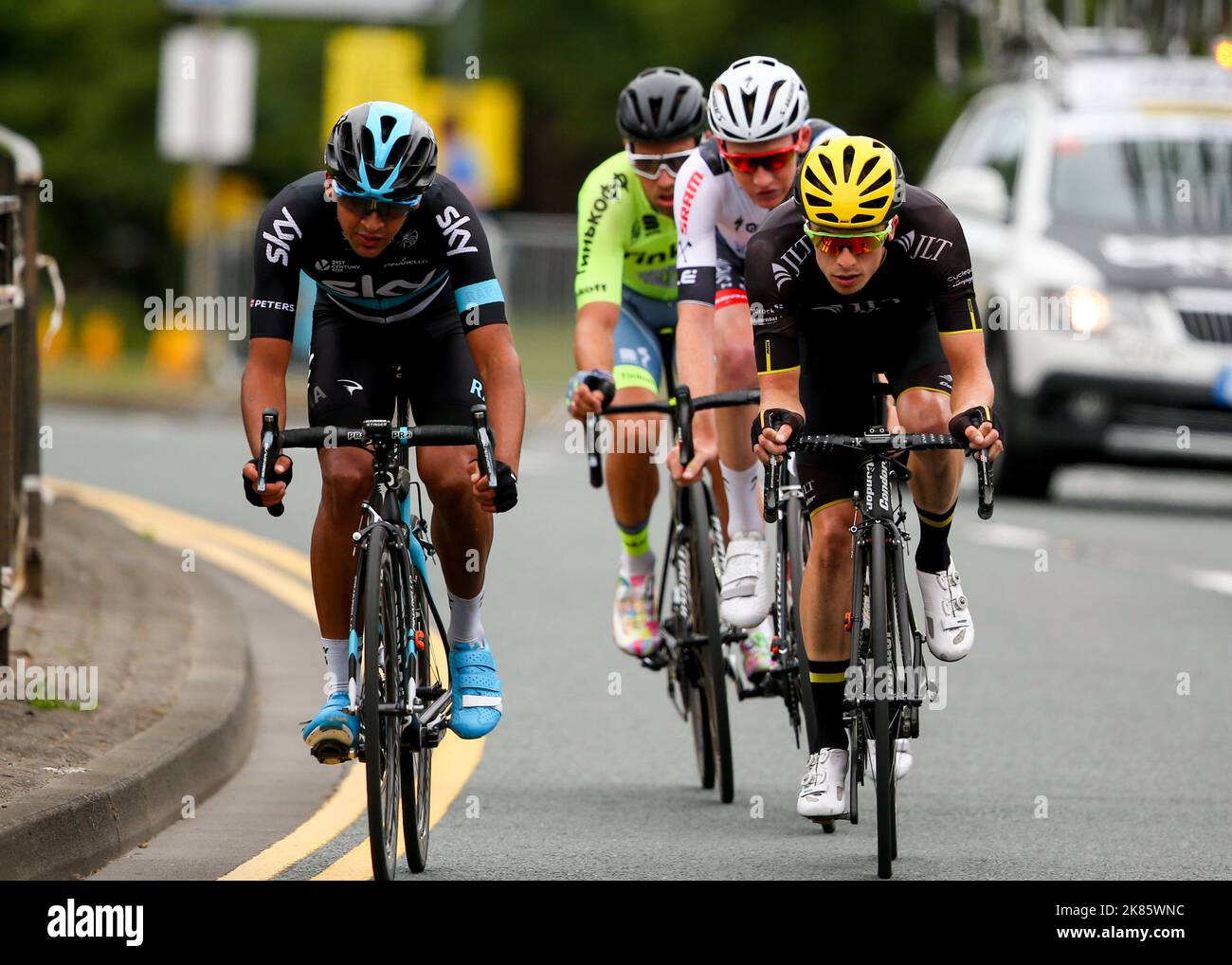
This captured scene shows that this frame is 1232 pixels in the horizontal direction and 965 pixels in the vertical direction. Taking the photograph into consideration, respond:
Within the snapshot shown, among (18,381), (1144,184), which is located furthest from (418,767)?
(1144,184)

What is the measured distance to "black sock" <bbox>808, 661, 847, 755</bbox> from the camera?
313 inches

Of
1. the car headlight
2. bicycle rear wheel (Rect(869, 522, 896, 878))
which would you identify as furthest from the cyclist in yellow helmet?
the car headlight

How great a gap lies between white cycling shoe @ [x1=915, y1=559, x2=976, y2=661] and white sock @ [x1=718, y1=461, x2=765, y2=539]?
1135mm

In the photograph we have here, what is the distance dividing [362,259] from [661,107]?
6.86ft

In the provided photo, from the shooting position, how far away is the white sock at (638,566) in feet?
31.7

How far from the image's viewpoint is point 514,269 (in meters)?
30.6

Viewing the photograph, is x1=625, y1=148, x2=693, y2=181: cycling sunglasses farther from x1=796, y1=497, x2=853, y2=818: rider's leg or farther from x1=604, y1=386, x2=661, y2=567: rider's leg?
x1=796, y1=497, x2=853, y2=818: rider's leg

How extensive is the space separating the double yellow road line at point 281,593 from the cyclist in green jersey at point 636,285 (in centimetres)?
85

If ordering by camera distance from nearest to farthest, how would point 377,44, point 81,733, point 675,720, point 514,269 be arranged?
point 81,733 → point 675,720 → point 514,269 → point 377,44

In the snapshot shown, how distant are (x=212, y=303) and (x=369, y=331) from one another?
24717 mm

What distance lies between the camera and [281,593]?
43.8ft

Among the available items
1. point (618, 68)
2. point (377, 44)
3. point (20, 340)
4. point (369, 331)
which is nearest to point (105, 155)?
point (618, 68)

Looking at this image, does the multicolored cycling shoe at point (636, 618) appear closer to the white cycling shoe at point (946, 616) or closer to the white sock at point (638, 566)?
the white sock at point (638, 566)
